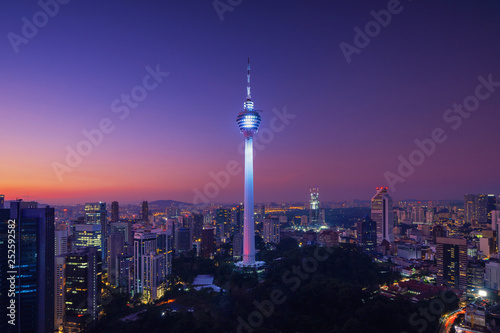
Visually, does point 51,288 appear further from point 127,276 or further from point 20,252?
point 127,276

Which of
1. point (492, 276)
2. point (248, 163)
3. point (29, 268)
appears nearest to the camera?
point (29, 268)

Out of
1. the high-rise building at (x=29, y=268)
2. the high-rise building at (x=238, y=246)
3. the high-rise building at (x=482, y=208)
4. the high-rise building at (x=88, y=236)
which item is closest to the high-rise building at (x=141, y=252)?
the high-rise building at (x=29, y=268)

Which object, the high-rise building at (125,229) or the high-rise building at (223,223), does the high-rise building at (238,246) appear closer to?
the high-rise building at (125,229)

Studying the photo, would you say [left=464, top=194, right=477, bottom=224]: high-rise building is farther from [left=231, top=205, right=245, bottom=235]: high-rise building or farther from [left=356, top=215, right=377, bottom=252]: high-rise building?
[left=231, top=205, right=245, bottom=235]: high-rise building

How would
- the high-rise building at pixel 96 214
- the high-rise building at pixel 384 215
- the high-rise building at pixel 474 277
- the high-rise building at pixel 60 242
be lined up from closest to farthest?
the high-rise building at pixel 474 277 → the high-rise building at pixel 60 242 → the high-rise building at pixel 96 214 → the high-rise building at pixel 384 215

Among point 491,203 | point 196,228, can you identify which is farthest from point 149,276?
point 491,203

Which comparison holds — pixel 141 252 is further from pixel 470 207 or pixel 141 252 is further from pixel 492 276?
pixel 470 207

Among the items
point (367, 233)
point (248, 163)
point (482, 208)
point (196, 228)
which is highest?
point (248, 163)
